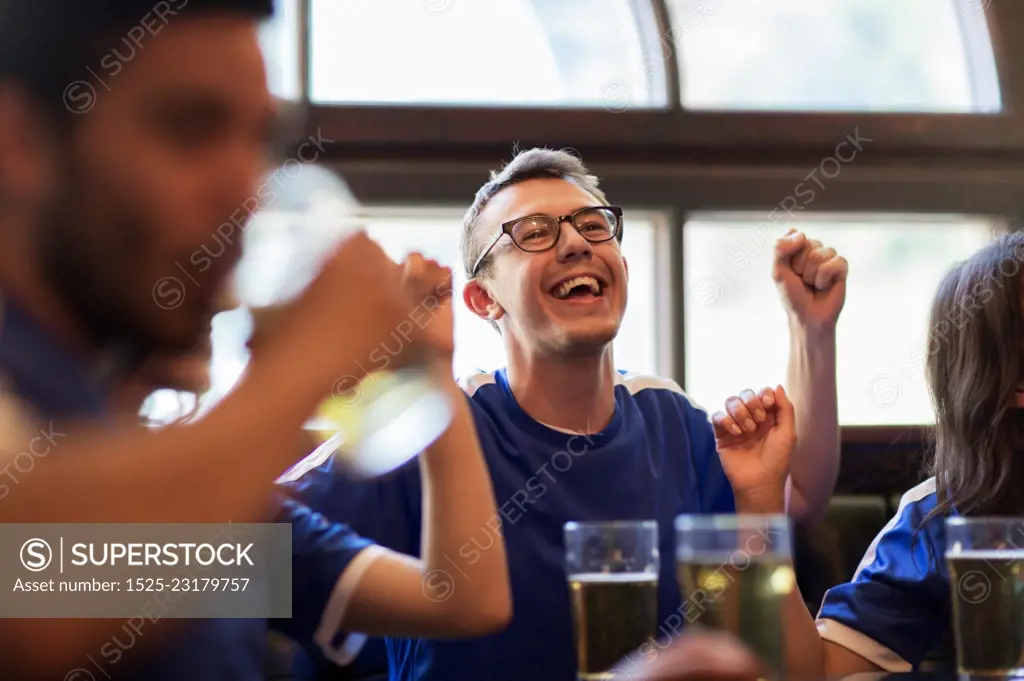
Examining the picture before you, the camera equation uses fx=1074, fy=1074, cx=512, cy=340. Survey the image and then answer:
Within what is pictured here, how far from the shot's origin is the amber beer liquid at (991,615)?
2.82 feet

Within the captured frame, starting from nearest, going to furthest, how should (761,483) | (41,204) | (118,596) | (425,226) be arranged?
(41,204), (118,596), (761,483), (425,226)

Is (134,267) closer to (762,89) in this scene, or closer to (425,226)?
(425,226)

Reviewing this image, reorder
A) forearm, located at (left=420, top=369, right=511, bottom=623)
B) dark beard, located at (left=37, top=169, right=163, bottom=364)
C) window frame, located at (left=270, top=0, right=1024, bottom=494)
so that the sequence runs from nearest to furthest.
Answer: dark beard, located at (left=37, top=169, right=163, bottom=364) < forearm, located at (left=420, top=369, right=511, bottom=623) < window frame, located at (left=270, top=0, right=1024, bottom=494)

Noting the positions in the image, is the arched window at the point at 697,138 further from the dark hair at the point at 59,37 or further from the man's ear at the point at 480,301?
the dark hair at the point at 59,37

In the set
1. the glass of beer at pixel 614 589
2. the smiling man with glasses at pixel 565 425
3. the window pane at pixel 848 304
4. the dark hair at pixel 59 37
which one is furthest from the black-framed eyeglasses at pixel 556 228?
the window pane at pixel 848 304

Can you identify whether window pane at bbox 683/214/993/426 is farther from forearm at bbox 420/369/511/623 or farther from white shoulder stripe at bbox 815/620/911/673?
forearm at bbox 420/369/511/623

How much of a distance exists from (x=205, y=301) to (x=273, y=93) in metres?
0.14

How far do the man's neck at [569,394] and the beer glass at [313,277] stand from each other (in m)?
0.53

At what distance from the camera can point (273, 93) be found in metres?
0.70

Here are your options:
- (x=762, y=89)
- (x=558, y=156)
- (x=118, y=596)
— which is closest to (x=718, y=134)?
(x=762, y=89)

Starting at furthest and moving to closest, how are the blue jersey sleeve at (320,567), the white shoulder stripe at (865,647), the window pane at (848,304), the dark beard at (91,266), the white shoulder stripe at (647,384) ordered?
the window pane at (848,304) < the white shoulder stripe at (647,384) < the white shoulder stripe at (865,647) < the blue jersey sleeve at (320,567) < the dark beard at (91,266)

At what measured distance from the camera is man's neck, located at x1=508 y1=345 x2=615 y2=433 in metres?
1.50

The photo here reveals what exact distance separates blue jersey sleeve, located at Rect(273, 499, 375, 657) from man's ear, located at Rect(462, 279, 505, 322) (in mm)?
619

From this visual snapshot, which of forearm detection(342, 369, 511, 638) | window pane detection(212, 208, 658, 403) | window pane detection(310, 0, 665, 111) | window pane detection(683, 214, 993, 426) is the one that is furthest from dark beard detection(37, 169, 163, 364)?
window pane detection(683, 214, 993, 426)
